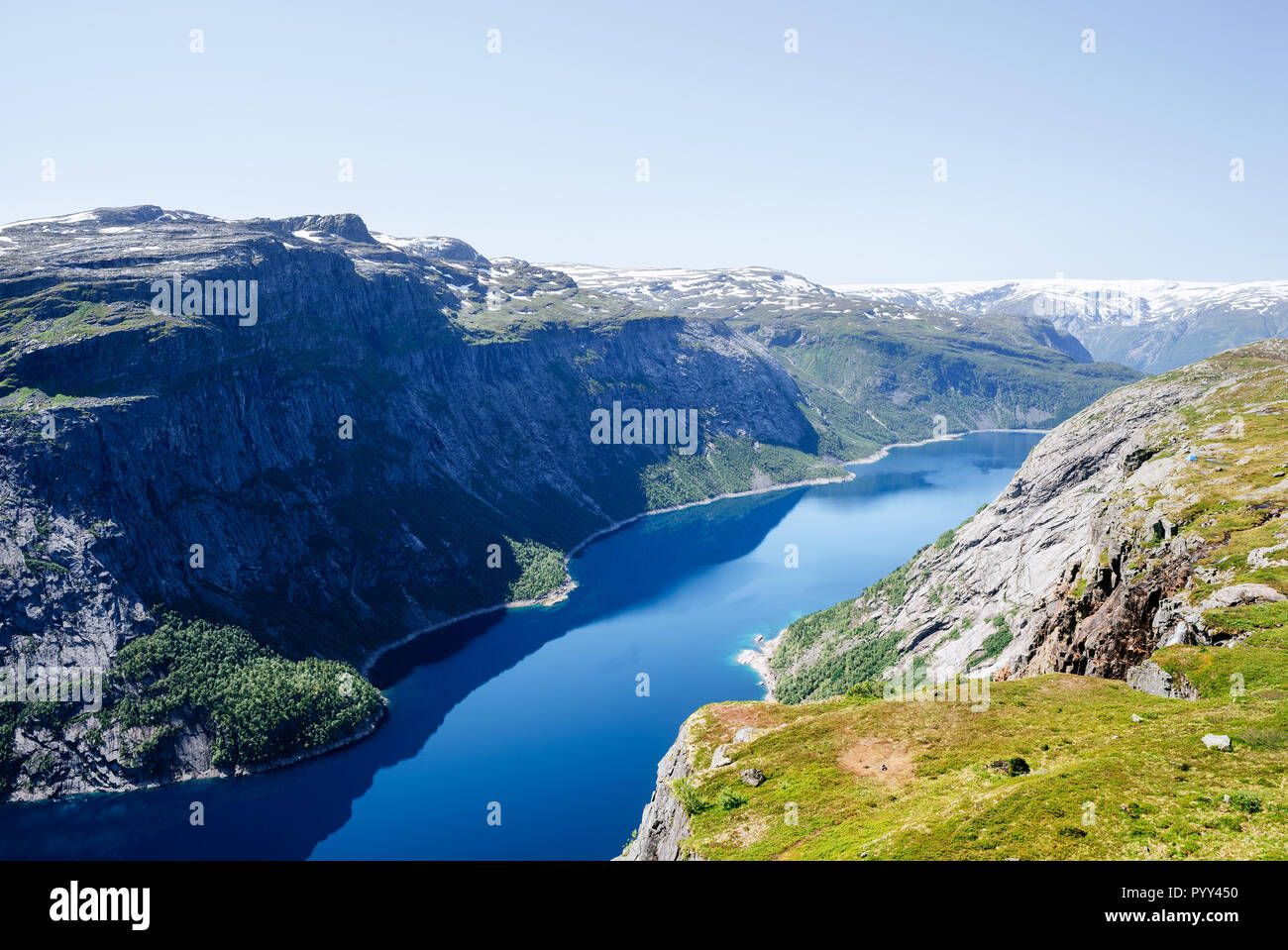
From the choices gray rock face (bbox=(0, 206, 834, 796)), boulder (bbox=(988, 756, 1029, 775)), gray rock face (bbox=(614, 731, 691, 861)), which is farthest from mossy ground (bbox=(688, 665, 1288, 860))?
gray rock face (bbox=(0, 206, 834, 796))

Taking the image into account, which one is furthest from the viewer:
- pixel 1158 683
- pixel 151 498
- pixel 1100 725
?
pixel 151 498

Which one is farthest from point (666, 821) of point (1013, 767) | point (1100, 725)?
point (1100, 725)

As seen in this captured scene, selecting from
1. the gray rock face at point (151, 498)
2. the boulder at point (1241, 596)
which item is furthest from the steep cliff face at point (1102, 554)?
the gray rock face at point (151, 498)

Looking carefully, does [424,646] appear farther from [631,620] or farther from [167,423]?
[167,423]

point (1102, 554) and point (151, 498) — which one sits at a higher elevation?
point (1102, 554)

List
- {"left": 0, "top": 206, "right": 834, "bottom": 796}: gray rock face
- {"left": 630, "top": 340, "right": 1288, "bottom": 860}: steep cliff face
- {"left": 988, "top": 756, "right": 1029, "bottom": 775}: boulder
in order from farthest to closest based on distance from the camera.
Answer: {"left": 0, "top": 206, "right": 834, "bottom": 796}: gray rock face < {"left": 988, "top": 756, "right": 1029, "bottom": 775}: boulder < {"left": 630, "top": 340, "right": 1288, "bottom": 860}: steep cliff face

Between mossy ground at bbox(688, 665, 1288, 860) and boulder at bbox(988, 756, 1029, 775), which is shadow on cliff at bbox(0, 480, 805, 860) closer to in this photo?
mossy ground at bbox(688, 665, 1288, 860)

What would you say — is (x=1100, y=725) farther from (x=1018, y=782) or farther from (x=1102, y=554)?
(x=1102, y=554)

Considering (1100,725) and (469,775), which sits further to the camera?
(469,775)

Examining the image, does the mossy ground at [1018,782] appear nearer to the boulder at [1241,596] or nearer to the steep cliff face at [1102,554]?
the boulder at [1241,596]
